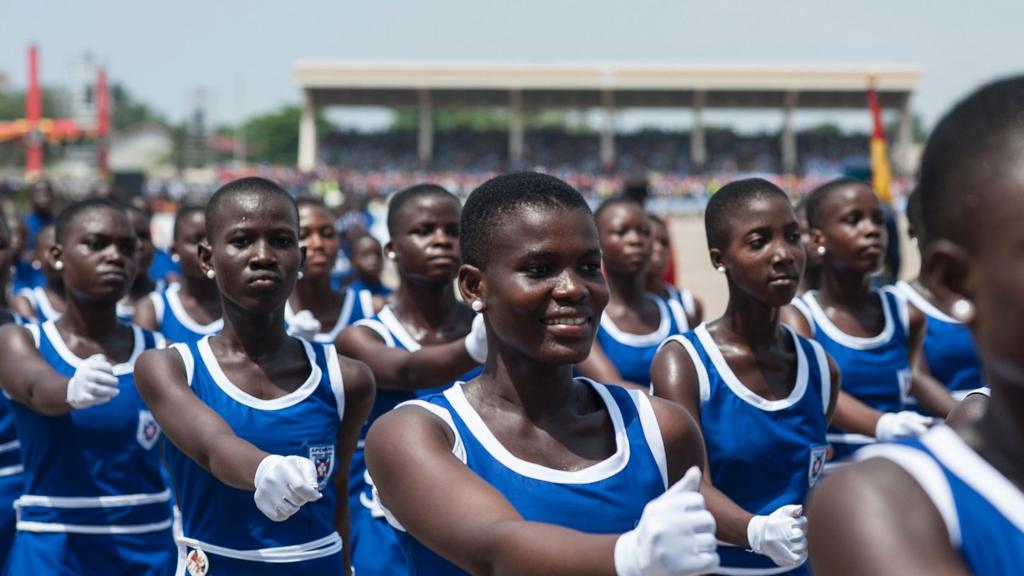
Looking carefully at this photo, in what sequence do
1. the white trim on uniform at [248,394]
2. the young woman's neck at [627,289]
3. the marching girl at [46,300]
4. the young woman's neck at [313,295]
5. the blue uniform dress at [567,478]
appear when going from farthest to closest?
the marching girl at [46,300] → the young woman's neck at [313,295] → the young woman's neck at [627,289] → the white trim on uniform at [248,394] → the blue uniform dress at [567,478]

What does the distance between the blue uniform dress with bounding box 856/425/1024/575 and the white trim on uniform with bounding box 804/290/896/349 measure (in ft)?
13.9

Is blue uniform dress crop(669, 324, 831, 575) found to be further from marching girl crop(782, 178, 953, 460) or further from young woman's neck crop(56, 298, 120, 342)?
young woman's neck crop(56, 298, 120, 342)

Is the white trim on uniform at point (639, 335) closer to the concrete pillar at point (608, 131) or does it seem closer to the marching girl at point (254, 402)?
the marching girl at point (254, 402)

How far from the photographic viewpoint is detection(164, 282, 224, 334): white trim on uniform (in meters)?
6.81

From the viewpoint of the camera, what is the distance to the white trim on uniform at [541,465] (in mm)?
2717

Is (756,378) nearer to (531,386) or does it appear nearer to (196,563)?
(531,386)

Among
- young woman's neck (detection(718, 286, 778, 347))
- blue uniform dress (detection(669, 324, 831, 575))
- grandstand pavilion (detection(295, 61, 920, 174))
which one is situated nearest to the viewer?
blue uniform dress (detection(669, 324, 831, 575))

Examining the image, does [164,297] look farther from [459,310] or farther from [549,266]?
[549,266]

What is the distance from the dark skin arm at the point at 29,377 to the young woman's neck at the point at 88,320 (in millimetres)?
234

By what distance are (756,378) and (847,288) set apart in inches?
67.8

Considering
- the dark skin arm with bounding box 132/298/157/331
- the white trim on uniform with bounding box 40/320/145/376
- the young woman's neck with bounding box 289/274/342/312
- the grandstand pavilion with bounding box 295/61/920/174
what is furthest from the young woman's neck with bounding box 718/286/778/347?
the grandstand pavilion with bounding box 295/61/920/174

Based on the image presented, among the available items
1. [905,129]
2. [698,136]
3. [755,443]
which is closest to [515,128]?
[698,136]

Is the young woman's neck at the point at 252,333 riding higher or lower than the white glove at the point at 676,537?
lower

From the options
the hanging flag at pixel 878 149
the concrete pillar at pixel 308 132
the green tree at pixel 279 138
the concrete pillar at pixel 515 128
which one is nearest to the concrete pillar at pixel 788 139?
the concrete pillar at pixel 515 128
